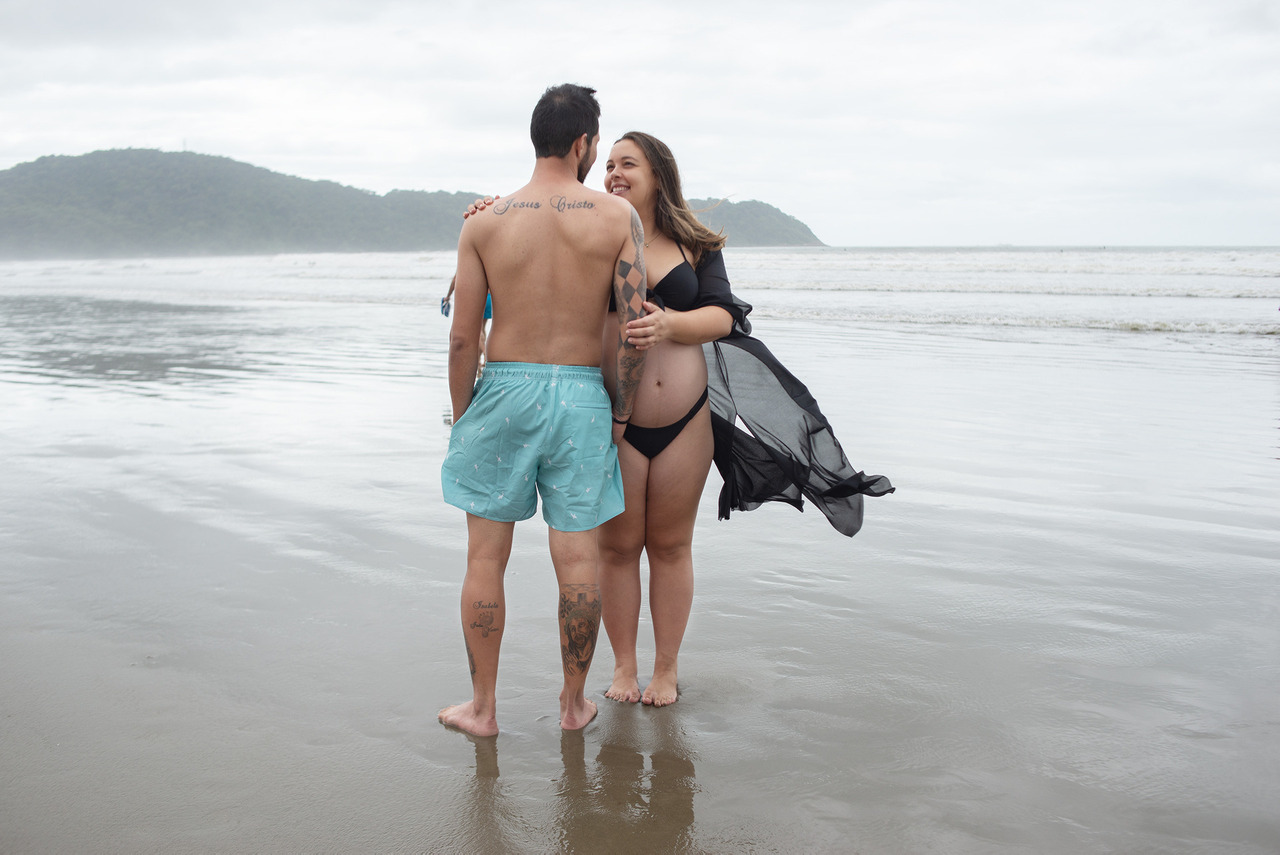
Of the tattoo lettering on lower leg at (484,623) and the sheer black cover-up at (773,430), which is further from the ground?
the sheer black cover-up at (773,430)

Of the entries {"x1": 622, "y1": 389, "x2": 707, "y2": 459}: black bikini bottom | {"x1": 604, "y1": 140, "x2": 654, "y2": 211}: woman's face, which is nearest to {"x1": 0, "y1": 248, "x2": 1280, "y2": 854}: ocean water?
{"x1": 622, "y1": 389, "x2": 707, "y2": 459}: black bikini bottom

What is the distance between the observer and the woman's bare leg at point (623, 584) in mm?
2951

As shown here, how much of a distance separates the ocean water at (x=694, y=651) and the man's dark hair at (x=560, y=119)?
1.76 meters

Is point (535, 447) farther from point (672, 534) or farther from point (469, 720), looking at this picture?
point (469, 720)

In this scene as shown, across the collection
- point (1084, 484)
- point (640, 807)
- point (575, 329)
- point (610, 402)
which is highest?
point (575, 329)

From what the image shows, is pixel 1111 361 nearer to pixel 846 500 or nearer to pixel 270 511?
pixel 846 500

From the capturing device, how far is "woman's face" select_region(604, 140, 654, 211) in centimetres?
294

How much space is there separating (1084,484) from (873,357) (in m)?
6.09

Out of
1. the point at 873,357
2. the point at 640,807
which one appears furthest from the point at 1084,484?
the point at 873,357

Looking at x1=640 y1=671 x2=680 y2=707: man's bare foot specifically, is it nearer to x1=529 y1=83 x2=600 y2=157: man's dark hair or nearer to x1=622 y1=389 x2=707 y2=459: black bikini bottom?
x1=622 y1=389 x2=707 y2=459: black bikini bottom

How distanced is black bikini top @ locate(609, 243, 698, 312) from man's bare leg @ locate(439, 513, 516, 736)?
0.88 meters

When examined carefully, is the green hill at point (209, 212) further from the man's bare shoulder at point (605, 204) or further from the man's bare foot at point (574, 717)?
the man's bare foot at point (574, 717)

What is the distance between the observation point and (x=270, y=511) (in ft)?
15.9

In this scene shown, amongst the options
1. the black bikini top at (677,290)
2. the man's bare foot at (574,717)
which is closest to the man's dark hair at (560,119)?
the black bikini top at (677,290)
